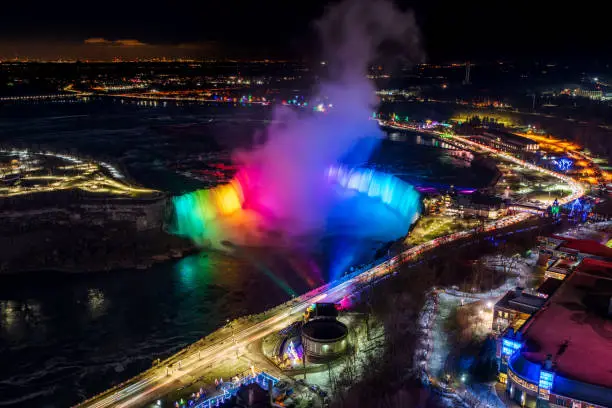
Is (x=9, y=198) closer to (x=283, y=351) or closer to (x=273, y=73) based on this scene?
(x=283, y=351)

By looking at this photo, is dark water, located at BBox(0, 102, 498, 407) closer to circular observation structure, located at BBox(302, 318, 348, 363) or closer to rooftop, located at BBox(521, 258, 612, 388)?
circular observation structure, located at BBox(302, 318, 348, 363)

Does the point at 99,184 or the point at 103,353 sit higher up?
the point at 99,184

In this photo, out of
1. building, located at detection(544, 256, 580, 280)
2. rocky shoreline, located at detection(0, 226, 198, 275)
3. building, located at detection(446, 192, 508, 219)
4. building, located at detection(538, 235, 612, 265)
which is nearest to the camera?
building, located at detection(544, 256, 580, 280)

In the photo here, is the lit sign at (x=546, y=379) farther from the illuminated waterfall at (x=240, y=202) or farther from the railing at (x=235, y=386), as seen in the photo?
the illuminated waterfall at (x=240, y=202)

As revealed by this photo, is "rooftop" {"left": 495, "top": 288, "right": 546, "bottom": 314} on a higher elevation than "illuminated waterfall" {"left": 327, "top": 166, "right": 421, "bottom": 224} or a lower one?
higher

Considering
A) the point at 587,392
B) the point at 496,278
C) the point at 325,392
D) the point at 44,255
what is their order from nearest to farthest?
the point at 587,392 → the point at 325,392 → the point at 496,278 → the point at 44,255

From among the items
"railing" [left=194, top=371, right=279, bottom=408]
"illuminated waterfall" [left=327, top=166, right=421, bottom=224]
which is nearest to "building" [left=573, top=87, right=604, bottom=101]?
"illuminated waterfall" [left=327, top=166, right=421, bottom=224]

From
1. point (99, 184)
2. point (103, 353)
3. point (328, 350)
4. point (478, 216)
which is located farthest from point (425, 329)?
point (99, 184)

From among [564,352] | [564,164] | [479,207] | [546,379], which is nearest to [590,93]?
[564,164]
